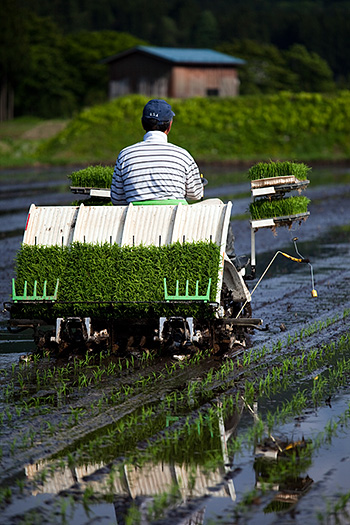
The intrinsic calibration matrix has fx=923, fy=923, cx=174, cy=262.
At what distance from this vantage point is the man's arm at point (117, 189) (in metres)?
8.52

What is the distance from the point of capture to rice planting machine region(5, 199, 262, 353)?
784cm

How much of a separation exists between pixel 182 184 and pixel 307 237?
980 cm

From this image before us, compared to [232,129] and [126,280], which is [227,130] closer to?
[232,129]

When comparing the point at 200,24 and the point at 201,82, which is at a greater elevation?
the point at 200,24

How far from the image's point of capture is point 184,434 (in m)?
6.08

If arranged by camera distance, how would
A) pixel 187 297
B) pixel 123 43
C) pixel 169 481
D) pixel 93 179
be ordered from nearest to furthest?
pixel 169 481 → pixel 187 297 → pixel 93 179 → pixel 123 43

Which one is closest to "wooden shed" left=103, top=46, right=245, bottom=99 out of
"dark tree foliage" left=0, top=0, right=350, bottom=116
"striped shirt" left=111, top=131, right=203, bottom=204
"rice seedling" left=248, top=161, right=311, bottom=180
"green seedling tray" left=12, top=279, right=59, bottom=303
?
"dark tree foliage" left=0, top=0, right=350, bottom=116

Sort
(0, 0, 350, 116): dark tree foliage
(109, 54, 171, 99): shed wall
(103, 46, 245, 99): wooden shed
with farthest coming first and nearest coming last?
(0, 0, 350, 116): dark tree foliage → (109, 54, 171, 99): shed wall → (103, 46, 245, 99): wooden shed

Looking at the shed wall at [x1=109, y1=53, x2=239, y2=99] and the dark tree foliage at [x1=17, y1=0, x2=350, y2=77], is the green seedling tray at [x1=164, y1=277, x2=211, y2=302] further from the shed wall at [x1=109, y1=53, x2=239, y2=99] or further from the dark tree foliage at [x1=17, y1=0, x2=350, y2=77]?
the dark tree foliage at [x1=17, y1=0, x2=350, y2=77]

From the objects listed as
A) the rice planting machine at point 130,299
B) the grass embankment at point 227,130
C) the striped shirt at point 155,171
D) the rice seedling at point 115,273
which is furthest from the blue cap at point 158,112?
the grass embankment at point 227,130

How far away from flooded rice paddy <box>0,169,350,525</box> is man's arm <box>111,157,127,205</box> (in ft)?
4.88

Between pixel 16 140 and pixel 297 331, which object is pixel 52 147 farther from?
pixel 297 331

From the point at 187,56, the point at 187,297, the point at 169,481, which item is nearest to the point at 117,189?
the point at 187,297

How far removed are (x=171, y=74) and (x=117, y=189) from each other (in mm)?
59199
